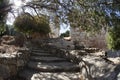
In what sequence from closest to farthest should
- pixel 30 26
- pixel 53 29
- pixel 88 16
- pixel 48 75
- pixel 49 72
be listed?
pixel 48 75, pixel 49 72, pixel 88 16, pixel 30 26, pixel 53 29

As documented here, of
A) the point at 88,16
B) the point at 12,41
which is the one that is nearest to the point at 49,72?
the point at 88,16

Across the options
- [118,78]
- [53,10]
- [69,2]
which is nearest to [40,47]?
[53,10]

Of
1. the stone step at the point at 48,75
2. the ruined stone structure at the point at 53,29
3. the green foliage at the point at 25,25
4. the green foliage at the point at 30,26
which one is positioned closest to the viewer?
the stone step at the point at 48,75

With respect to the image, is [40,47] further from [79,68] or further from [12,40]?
[79,68]

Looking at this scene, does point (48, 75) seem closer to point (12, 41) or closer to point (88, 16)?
point (88, 16)

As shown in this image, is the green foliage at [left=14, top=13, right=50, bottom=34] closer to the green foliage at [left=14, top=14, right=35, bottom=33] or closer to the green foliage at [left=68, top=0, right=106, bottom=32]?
the green foliage at [left=14, top=14, right=35, bottom=33]

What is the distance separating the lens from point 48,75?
5.76 m

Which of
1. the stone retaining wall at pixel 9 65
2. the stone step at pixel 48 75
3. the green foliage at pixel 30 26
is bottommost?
the stone step at pixel 48 75

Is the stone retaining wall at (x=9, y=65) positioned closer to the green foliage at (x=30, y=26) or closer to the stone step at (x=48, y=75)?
the stone step at (x=48, y=75)

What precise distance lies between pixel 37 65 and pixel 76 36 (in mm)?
9744

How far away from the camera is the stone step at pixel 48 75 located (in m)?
5.50

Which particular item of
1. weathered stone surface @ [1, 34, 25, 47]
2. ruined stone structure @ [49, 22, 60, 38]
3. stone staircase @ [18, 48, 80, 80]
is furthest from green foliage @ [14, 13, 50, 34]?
stone staircase @ [18, 48, 80, 80]

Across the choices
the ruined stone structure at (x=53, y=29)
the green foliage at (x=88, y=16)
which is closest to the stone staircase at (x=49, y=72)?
the green foliage at (x=88, y=16)

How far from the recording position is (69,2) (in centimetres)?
790
